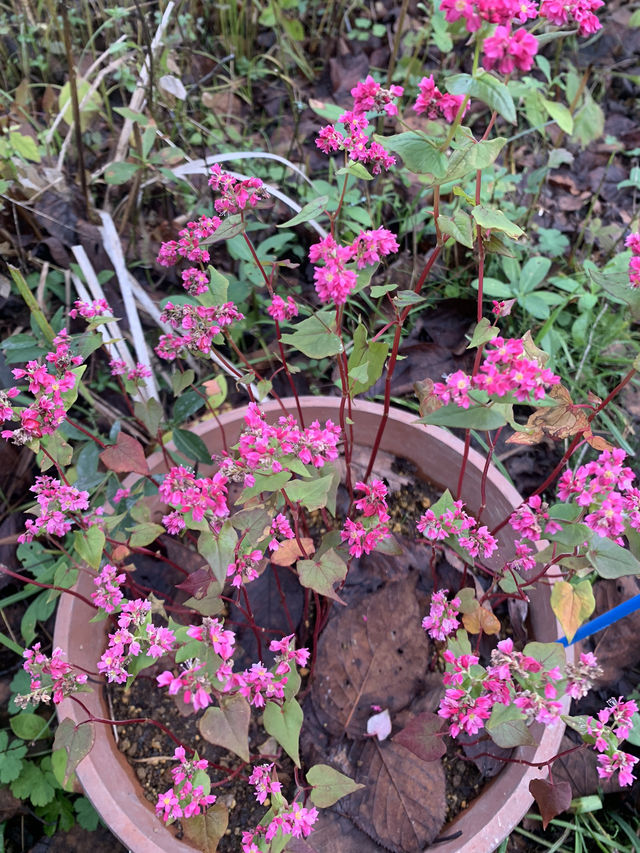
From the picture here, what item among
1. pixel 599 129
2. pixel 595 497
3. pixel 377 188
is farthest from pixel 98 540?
pixel 599 129

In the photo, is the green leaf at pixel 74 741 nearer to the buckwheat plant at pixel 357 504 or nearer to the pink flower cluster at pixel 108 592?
the buckwheat plant at pixel 357 504

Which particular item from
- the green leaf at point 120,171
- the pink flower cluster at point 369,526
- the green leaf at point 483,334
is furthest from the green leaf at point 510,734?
the green leaf at point 120,171

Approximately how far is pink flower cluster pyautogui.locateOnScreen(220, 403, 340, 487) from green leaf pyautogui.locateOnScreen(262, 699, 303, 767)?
14.3 inches

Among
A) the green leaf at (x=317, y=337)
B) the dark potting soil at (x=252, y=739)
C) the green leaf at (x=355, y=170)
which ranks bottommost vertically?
the dark potting soil at (x=252, y=739)

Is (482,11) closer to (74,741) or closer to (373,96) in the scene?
(373,96)

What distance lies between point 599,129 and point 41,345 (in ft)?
6.81

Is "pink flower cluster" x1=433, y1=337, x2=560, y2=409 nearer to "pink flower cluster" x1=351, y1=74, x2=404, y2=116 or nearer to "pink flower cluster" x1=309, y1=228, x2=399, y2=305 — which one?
"pink flower cluster" x1=309, y1=228, x2=399, y2=305

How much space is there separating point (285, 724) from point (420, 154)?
2.91ft

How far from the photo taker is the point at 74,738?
1046 millimetres

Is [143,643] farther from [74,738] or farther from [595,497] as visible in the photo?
[595,497]

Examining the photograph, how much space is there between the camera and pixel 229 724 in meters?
0.92

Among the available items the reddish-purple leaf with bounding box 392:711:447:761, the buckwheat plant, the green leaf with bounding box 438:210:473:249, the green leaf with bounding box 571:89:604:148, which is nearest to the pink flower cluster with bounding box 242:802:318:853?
the buckwheat plant

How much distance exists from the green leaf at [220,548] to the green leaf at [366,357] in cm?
37

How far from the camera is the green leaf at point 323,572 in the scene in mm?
1031
